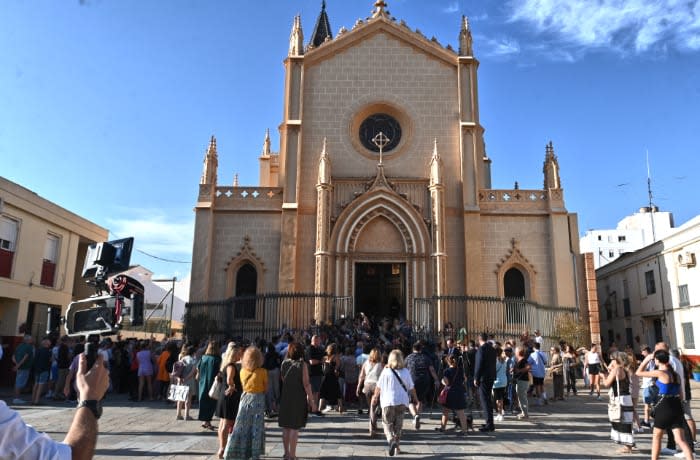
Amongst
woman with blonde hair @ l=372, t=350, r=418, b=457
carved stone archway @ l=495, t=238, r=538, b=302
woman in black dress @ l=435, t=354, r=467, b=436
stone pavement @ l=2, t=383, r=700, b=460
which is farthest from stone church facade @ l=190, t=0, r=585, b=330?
woman with blonde hair @ l=372, t=350, r=418, b=457

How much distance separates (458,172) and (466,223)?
262cm

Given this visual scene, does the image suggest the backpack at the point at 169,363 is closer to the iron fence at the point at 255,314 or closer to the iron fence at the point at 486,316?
the iron fence at the point at 255,314

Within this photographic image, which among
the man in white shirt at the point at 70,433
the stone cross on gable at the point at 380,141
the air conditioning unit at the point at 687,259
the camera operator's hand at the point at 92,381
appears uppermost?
the stone cross on gable at the point at 380,141

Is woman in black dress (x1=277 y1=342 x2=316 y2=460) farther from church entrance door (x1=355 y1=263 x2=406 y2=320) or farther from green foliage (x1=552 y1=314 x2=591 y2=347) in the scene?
church entrance door (x1=355 y1=263 x2=406 y2=320)

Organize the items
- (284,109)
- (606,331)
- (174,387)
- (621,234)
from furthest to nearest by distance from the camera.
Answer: (621,234)
(606,331)
(284,109)
(174,387)

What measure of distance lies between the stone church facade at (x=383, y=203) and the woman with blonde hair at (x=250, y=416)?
14181 mm

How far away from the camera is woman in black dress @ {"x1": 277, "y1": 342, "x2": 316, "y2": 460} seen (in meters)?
7.03

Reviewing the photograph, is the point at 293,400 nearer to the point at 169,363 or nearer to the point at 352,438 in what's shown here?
the point at 352,438

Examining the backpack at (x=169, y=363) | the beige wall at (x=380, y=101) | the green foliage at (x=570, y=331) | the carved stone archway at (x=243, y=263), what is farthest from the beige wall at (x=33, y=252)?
the green foliage at (x=570, y=331)

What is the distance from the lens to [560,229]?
76.1 feet

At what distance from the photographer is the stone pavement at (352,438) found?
25.9ft

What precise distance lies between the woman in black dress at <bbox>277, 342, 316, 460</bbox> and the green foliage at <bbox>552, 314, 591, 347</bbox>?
1519cm

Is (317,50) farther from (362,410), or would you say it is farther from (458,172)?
(362,410)

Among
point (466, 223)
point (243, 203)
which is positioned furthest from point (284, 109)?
point (466, 223)
